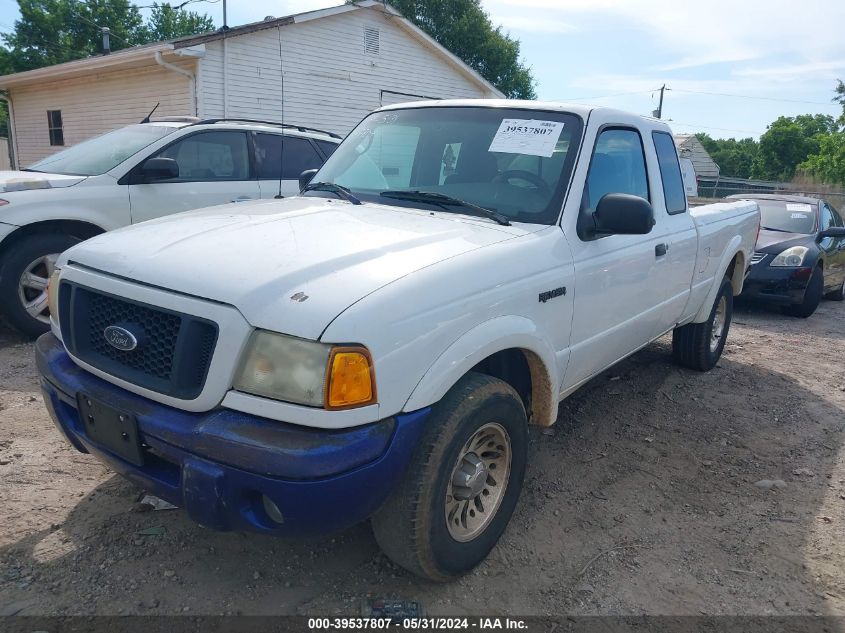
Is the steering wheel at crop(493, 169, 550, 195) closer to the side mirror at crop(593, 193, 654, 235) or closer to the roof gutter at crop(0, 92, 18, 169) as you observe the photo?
the side mirror at crop(593, 193, 654, 235)

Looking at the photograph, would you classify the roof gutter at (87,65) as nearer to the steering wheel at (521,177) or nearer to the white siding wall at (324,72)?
the white siding wall at (324,72)

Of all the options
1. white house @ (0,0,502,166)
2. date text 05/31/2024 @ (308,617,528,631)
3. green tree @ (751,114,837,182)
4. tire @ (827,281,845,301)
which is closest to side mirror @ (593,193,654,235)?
date text 05/31/2024 @ (308,617,528,631)

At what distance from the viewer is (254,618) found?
96.2 inches

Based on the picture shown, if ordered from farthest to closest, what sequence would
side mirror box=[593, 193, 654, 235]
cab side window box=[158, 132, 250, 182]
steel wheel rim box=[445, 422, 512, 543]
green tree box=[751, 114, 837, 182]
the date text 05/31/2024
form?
green tree box=[751, 114, 837, 182] < cab side window box=[158, 132, 250, 182] < side mirror box=[593, 193, 654, 235] < steel wheel rim box=[445, 422, 512, 543] < the date text 05/31/2024

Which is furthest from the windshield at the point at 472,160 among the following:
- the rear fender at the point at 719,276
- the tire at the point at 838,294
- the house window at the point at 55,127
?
the house window at the point at 55,127

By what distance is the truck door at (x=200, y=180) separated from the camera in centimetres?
580

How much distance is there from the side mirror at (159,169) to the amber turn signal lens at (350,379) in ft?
14.2

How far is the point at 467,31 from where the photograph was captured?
123 ft

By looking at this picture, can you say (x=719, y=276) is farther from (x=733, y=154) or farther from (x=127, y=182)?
(x=733, y=154)

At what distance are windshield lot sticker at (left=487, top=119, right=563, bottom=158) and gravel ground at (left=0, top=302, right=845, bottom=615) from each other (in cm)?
179

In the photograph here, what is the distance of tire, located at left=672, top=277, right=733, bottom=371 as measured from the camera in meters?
5.42

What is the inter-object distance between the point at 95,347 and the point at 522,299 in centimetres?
169

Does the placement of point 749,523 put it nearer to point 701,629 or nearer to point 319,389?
point 701,629

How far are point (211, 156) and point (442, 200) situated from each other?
3890mm
